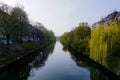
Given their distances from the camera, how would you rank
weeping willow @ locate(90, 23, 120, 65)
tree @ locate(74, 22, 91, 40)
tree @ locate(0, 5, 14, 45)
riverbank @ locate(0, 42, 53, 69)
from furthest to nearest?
tree @ locate(74, 22, 91, 40) < tree @ locate(0, 5, 14, 45) < riverbank @ locate(0, 42, 53, 69) < weeping willow @ locate(90, 23, 120, 65)

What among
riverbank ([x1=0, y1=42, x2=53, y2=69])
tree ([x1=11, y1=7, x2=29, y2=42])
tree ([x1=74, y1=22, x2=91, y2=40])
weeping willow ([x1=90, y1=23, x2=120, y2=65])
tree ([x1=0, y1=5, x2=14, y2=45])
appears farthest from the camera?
tree ([x1=74, y1=22, x2=91, y2=40])

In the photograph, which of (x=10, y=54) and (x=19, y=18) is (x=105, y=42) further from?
(x=19, y=18)

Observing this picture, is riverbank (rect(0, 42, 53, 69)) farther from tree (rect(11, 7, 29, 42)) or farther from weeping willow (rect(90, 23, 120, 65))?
weeping willow (rect(90, 23, 120, 65))

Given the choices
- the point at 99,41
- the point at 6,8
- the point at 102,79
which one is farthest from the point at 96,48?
the point at 6,8

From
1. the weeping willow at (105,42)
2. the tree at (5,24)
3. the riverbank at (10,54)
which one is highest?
the tree at (5,24)

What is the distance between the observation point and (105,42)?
32344 millimetres

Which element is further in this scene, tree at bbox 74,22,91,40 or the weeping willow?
tree at bbox 74,22,91,40

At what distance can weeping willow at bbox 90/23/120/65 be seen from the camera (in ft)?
101

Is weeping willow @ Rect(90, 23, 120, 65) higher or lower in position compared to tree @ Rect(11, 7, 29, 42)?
lower

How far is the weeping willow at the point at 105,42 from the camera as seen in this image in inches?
1216

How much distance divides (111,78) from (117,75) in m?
0.97

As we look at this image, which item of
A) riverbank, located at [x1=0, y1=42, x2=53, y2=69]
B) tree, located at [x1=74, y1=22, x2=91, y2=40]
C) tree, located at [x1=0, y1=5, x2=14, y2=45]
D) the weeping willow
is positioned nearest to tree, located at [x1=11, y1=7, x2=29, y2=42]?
tree, located at [x1=0, y1=5, x2=14, y2=45]

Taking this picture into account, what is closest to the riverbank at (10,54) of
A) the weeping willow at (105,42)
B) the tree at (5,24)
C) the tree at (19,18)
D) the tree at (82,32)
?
the tree at (19,18)

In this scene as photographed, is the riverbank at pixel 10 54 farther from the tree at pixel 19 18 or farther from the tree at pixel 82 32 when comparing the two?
the tree at pixel 82 32
